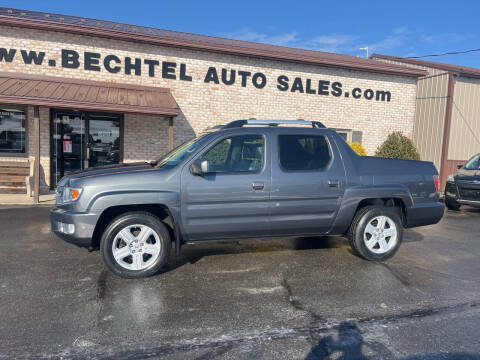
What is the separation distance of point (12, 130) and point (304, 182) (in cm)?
1003

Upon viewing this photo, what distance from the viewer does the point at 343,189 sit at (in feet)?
15.7

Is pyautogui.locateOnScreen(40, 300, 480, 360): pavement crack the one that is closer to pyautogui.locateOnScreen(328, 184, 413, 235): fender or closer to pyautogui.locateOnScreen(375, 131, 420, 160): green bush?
pyautogui.locateOnScreen(328, 184, 413, 235): fender

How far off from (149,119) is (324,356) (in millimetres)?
10214

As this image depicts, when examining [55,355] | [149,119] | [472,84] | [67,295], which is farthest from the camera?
[472,84]

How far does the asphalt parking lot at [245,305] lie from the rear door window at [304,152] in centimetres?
137

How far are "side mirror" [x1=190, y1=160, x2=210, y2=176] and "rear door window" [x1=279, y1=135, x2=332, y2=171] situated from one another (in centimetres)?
104

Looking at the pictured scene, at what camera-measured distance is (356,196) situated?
4.84 meters

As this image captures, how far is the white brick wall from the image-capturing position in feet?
35.3

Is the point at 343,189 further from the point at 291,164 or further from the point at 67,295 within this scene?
the point at 67,295

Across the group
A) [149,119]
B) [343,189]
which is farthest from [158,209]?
[149,119]

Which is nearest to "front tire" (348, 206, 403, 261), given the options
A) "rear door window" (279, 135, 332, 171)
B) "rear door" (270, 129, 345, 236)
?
"rear door" (270, 129, 345, 236)

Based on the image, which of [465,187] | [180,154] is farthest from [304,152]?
[465,187]

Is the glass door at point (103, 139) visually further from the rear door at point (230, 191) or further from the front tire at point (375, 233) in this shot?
the front tire at point (375, 233)

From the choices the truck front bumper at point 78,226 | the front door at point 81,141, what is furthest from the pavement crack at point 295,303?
the front door at point 81,141
